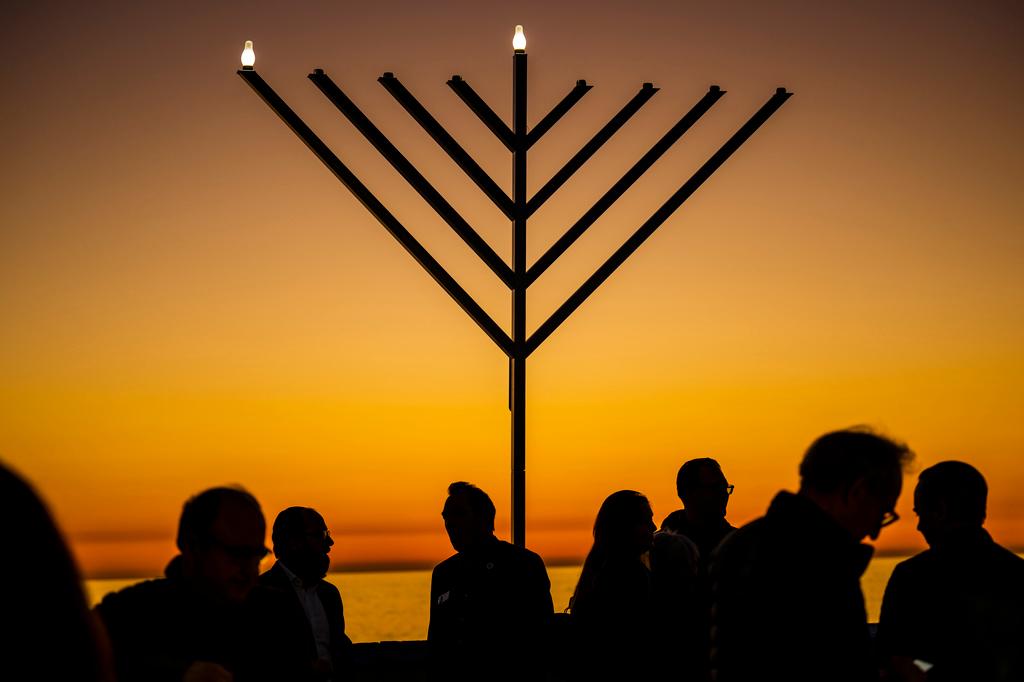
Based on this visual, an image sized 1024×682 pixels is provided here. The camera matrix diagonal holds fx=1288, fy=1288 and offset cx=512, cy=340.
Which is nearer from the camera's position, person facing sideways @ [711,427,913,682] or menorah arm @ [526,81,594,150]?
person facing sideways @ [711,427,913,682]

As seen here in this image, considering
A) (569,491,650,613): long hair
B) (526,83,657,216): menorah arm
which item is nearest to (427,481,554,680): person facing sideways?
(569,491,650,613): long hair

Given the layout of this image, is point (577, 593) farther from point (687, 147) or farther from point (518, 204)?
point (687, 147)

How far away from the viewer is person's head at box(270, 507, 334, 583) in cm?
369

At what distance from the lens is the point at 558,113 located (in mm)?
4520

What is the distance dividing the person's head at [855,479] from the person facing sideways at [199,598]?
94cm

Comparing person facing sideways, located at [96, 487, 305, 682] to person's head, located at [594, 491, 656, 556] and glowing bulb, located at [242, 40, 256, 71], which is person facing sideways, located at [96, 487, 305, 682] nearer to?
Answer: person's head, located at [594, 491, 656, 556]

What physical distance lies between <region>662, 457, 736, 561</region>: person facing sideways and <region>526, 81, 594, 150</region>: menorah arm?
1339mm

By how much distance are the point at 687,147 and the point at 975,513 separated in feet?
10.4

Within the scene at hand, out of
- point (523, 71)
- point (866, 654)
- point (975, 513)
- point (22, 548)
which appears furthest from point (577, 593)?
point (22, 548)

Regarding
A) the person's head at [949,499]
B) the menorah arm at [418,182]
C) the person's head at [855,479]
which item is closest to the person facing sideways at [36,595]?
the person's head at [855,479]

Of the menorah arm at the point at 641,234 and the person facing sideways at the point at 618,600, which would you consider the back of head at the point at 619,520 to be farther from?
the menorah arm at the point at 641,234

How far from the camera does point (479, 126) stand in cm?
558

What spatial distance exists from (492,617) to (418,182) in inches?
63.6

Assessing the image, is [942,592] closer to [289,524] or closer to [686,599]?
[686,599]
